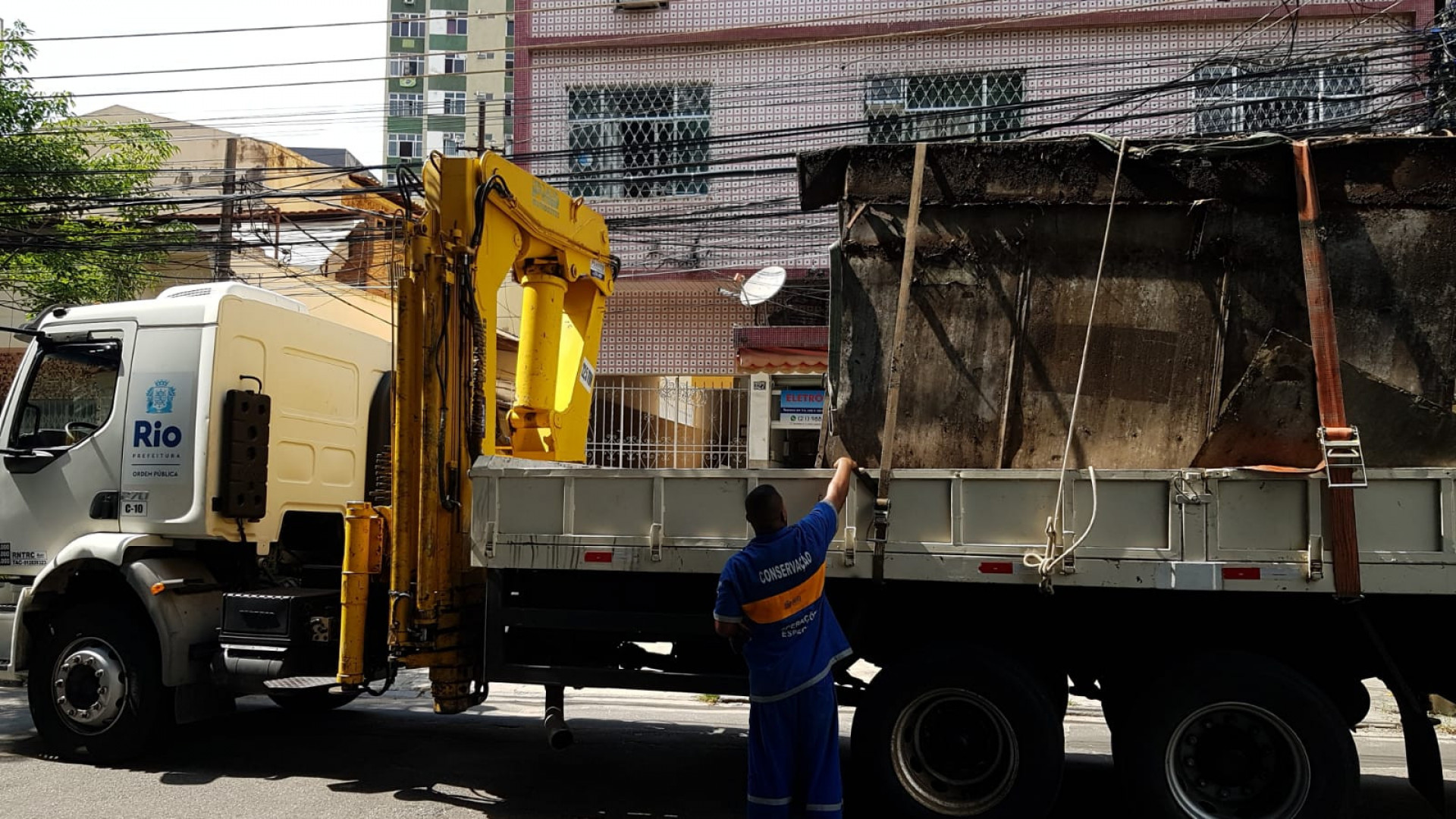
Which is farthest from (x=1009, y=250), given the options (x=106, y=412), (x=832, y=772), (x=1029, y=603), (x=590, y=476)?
(x=106, y=412)

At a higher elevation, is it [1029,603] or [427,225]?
[427,225]

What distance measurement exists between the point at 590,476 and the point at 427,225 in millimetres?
1675

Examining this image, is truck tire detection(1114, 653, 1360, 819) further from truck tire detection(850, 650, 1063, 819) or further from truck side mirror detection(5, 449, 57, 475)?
truck side mirror detection(5, 449, 57, 475)

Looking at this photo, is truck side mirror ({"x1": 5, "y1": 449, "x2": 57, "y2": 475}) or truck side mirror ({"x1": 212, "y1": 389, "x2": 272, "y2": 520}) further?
truck side mirror ({"x1": 5, "y1": 449, "x2": 57, "y2": 475})

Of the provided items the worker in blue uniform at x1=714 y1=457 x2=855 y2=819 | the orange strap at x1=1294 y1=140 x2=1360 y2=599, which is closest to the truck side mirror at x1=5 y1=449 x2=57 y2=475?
→ the worker in blue uniform at x1=714 y1=457 x2=855 y2=819

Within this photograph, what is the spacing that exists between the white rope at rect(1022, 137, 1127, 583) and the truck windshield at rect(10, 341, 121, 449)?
5439 mm

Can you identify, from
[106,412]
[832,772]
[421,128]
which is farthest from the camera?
[421,128]

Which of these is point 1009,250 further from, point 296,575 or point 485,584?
point 296,575

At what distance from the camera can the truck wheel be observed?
7406mm

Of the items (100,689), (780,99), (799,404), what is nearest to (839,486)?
(100,689)

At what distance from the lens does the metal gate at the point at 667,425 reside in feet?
40.4

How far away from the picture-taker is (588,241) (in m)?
6.97

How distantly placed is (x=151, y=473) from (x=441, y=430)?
2.10 m

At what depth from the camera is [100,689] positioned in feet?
20.2
